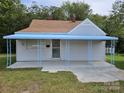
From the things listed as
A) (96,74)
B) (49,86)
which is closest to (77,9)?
(96,74)

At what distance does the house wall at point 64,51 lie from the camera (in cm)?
2452

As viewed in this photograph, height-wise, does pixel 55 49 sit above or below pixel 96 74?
above

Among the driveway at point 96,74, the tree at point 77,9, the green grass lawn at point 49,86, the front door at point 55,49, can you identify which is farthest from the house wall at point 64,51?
the tree at point 77,9

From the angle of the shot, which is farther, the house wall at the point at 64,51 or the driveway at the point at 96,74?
the house wall at the point at 64,51

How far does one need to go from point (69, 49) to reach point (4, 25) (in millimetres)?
16767

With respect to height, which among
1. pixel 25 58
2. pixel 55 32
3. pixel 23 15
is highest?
pixel 23 15

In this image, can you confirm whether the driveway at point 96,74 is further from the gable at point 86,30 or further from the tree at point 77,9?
the tree at point 77,9

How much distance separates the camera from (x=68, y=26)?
27.7 meters

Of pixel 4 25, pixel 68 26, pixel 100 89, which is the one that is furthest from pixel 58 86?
pixel 4 25

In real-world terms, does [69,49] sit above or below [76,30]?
below

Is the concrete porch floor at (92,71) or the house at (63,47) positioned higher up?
the house at (63,47)

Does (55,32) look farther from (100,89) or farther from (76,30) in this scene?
(100,89)

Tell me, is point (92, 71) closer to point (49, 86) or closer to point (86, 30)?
point (49, 86)

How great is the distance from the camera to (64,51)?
2502cm
